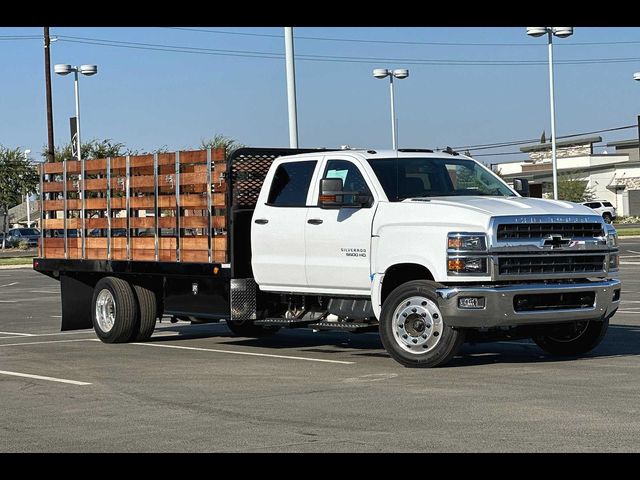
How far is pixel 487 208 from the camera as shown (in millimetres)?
13062

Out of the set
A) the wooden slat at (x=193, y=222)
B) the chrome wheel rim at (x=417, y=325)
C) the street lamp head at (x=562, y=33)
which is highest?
the street lamp head at (x=562, y=33)

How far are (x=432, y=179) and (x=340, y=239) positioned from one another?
123 centimetres

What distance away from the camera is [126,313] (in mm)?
16891

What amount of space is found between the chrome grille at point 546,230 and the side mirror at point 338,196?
5.73 feet

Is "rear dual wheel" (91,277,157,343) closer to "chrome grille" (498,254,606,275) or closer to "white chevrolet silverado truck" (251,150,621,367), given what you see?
"white chevrolet silverado truck" (251,150,621,367)

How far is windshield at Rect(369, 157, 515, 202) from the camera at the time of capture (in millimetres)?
14160

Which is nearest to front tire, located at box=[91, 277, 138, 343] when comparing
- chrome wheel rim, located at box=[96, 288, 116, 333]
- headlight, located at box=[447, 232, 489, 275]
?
chrome wheel rim, located at box=[96, 288, 116, 333]

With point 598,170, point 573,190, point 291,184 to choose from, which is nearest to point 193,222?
point 291,184

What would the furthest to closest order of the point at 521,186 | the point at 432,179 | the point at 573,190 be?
1. the point at 573,190
2. the point at 521,186
3. the point at 432,179

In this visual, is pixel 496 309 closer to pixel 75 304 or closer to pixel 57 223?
pixel 75 304

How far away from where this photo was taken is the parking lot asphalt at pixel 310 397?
29.5 feet

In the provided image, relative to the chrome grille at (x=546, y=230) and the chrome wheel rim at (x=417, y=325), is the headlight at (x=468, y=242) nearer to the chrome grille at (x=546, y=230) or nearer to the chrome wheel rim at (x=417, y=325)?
the chrome grille at (x=546, y=230)

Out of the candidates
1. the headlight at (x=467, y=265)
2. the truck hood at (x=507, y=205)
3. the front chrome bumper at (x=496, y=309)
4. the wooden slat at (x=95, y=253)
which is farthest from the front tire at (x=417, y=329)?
the wooden slat at (x=95, y=253)
